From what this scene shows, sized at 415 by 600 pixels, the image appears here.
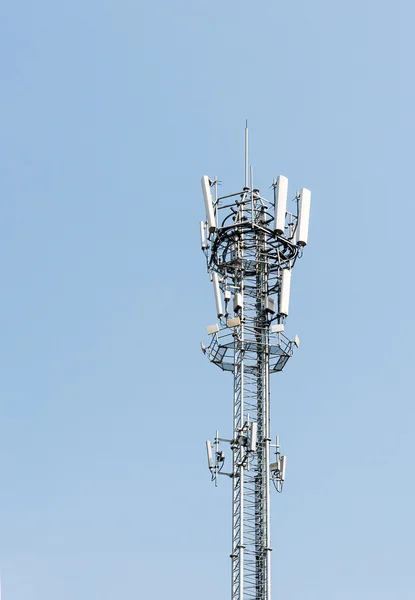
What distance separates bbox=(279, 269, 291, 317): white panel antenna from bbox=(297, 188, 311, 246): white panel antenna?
6.16 feet

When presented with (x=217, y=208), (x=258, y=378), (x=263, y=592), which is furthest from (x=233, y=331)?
(x=263, y=592)

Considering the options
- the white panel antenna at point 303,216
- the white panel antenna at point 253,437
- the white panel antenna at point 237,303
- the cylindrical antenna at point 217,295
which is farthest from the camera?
the white panel antenna at point 303,216

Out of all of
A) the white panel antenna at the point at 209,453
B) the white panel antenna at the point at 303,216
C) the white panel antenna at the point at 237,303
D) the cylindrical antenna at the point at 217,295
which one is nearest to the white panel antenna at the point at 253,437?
the white panel antenna at the point at 209,453

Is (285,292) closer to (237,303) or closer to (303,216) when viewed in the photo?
(237,303)

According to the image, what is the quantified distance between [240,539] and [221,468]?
3.84 metres

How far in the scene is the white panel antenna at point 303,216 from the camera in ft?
218

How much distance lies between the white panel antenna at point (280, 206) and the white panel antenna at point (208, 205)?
3.24 metres

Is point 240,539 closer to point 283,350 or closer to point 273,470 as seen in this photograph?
point 273,470

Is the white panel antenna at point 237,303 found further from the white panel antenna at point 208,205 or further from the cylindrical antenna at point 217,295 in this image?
the white panel antenna at point 208,205

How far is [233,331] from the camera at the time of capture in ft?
213

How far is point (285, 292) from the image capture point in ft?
215

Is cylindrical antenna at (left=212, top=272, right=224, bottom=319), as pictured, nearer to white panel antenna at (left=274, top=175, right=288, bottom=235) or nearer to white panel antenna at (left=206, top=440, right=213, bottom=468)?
white panel antenna at (left=274, top=175, right=288, bottom=235)

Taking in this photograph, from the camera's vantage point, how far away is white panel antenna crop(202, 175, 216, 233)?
218 feet

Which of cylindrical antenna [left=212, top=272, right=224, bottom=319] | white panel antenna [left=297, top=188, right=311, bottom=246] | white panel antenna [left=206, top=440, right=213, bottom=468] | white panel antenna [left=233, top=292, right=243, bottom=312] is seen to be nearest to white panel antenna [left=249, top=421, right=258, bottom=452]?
white panel antenna [left=206, top=440, right=213, bottom=468]
